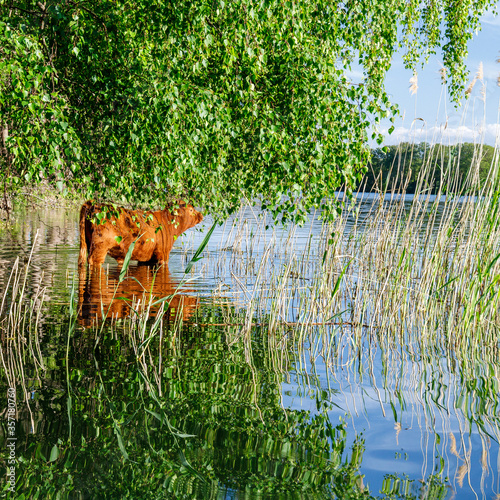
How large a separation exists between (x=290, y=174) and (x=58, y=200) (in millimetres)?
11593

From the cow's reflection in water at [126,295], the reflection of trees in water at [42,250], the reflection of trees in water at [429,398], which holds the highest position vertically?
the reflection of trees in water at [42,250]

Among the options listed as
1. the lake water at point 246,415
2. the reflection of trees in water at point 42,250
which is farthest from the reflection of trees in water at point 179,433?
the reflection of trees in water at point 42,250

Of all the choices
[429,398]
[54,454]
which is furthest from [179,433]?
[429,398]

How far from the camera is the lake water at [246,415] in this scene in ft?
9.69

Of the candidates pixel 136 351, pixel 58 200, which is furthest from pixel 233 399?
pixel 58 200

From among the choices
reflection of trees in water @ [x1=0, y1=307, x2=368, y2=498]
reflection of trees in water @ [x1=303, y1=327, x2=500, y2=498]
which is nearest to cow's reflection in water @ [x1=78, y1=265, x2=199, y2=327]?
reflection of trees in water @ [x1=0, y1=307, x2=368, y2=498]

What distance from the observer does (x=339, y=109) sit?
21.1 ft

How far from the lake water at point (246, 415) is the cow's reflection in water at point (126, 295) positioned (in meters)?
0.34

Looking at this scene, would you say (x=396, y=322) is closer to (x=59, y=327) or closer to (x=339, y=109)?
(x=339, y=109)

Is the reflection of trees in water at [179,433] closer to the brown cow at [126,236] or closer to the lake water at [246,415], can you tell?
the lake water at [246,415]

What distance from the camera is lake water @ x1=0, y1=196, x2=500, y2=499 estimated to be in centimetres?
295

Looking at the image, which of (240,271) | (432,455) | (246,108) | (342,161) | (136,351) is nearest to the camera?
(432,455)

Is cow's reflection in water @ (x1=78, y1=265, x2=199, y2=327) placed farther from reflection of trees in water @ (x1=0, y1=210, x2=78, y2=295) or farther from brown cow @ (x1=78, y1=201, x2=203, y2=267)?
reflection of trees in water @ (x1=0, y1=210, x2=78, y2=295)

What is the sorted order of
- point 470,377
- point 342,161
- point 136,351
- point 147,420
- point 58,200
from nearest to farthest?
point 147,420, point 470,377, point 136,351, point 342,161, point 58,200
